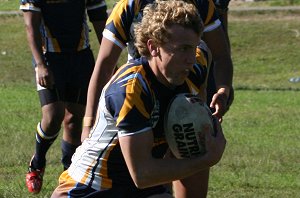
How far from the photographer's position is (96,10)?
27.0 feet

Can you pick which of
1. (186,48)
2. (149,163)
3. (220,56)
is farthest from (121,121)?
(220,56)

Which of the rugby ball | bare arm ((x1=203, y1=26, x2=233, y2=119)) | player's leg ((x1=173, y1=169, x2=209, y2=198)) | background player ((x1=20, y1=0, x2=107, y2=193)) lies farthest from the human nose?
background player ((x1=20, y1=0, x2=107, y2=193))

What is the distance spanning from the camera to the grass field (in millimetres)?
8484

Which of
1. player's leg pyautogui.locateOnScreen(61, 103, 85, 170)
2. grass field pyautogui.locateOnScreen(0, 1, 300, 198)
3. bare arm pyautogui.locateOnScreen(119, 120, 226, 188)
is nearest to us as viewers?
bare arm pyautogui.locateOnScreen(119, 120, 226, 188)

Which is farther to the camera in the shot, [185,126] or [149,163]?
[185,126]

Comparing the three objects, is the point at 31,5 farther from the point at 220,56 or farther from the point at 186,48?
the point at 186,48

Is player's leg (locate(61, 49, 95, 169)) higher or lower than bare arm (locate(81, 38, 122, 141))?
lower

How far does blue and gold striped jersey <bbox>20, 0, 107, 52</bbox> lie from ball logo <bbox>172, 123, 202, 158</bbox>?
349 centimetres

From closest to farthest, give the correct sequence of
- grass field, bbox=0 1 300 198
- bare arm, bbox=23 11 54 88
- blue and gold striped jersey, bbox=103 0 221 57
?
blue and gold striped jersey, bbox=103 0 221 57 < bare arm, bbox=23 11 54 88 < grass field, bbox=0 1 300 198

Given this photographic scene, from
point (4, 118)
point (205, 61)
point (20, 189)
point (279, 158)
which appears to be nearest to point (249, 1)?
point (4, 118)

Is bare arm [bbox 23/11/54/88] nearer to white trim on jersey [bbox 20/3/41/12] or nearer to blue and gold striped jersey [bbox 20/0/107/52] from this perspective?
white trim on jersey [bbox 20/3/41/12]

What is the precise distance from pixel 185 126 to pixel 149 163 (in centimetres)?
28

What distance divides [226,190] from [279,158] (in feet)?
5.67

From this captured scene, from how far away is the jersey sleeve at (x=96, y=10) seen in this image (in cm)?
820
